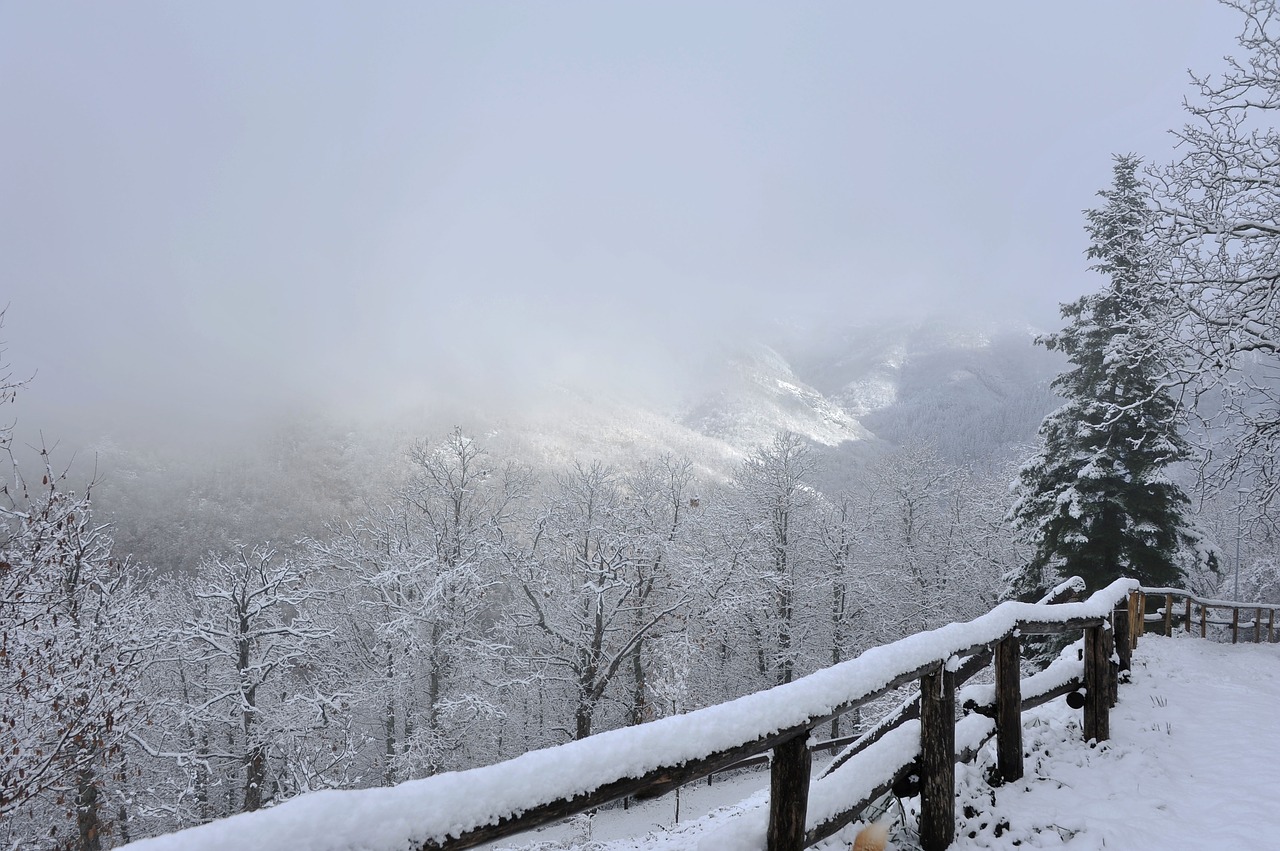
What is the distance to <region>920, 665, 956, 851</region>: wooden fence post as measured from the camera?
13.8ft

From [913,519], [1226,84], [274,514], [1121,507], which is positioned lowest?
[274,514]

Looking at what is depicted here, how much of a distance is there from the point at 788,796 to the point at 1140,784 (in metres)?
4.55

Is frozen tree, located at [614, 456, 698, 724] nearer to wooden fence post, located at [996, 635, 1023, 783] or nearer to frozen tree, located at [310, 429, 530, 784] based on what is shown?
frozen tree, located at [310, 429, 530, 784]

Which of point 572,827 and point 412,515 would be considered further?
point 412,515

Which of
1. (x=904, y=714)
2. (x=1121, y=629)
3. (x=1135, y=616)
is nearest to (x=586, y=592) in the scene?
(x=1135, y=616)

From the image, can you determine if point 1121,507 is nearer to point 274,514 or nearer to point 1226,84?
point 1226,84

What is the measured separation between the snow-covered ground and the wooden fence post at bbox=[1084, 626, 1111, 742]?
0.15 metres

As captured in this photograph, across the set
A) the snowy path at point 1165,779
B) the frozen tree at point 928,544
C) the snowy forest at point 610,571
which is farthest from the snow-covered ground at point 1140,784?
the frozen tree at point 928,544

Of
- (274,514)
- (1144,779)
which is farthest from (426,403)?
(1144,779)

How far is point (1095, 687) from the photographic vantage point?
20.8ft

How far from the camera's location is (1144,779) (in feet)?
18.3

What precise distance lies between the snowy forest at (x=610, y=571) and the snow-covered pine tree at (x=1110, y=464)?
8cm

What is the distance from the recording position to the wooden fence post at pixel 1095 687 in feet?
20.7

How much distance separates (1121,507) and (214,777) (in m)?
30.6
